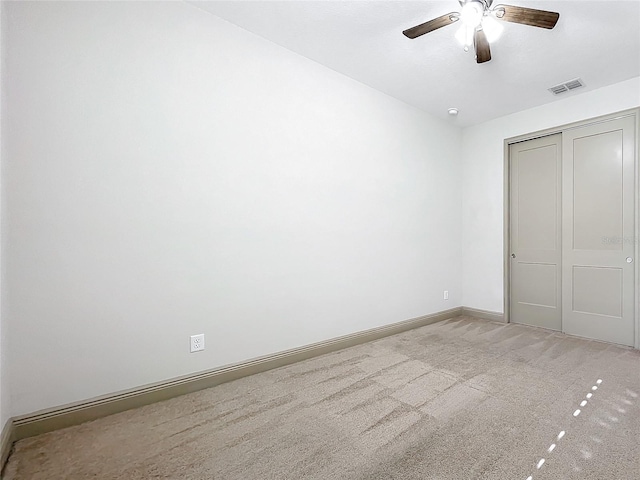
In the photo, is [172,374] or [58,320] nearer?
[58,320]

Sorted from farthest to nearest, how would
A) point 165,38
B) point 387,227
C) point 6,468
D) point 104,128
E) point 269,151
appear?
point 387,227
point 269,151
point 165,38
point 104,128
point 6,468

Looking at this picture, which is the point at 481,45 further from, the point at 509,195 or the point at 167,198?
the point at 509,195

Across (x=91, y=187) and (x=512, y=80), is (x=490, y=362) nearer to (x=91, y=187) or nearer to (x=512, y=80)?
(x=512, y=80)

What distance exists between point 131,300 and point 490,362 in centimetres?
297

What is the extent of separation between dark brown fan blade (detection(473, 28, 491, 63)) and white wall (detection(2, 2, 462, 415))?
129cm

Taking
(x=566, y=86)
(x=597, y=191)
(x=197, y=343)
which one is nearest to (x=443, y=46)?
(x=566, y=86)

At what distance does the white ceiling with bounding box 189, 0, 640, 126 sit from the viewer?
2.34 m

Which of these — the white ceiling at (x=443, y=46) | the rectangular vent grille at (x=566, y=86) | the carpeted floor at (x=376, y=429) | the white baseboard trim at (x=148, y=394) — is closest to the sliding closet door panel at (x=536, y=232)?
the rectangular vent grille at (x=566, y=86)

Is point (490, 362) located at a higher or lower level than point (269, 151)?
lower

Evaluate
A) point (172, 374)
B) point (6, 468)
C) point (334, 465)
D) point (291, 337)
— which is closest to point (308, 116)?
point (291, 337)

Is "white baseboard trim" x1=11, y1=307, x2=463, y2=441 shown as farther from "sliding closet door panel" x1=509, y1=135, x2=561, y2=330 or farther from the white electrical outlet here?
"sliding closet door panel" x1=509, y1=135, x2=561, y2=330

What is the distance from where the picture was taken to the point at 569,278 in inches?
151

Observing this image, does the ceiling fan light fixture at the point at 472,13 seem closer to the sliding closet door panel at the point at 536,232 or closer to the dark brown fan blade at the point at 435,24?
the dark brown fan blade at the point at 435,24

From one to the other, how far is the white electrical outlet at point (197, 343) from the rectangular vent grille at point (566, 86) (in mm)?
4342
